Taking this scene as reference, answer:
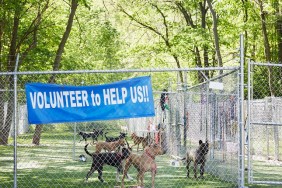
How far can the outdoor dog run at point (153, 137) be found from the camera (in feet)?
35.0

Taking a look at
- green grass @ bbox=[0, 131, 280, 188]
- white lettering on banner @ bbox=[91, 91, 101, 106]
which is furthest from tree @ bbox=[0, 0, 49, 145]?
white lettering on banner @ bbox=[91, 91, 101, 106]

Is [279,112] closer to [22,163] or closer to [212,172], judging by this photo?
[212,172]

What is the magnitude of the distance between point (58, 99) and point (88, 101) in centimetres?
56

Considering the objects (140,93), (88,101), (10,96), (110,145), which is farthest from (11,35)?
(140,93)

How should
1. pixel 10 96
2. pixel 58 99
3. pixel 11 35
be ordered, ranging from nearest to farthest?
pixel 58 99 < pixel 10 96 < pixel 11 35

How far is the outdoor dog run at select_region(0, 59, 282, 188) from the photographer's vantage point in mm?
10664

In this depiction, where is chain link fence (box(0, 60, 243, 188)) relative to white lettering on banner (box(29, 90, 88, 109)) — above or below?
below

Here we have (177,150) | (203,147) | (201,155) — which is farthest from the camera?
(177,150)

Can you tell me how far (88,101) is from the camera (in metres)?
10.7

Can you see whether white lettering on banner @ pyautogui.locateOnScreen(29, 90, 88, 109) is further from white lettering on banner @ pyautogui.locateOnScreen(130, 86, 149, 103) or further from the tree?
the tree

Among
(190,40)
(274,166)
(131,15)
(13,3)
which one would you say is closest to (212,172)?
(274,166)

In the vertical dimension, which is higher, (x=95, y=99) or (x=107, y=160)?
(x=95, y=99)

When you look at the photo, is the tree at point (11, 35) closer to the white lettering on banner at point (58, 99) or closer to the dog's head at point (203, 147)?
the dog's head at point (203, 147)

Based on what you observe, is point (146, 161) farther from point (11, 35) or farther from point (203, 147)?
point (11, 35)
